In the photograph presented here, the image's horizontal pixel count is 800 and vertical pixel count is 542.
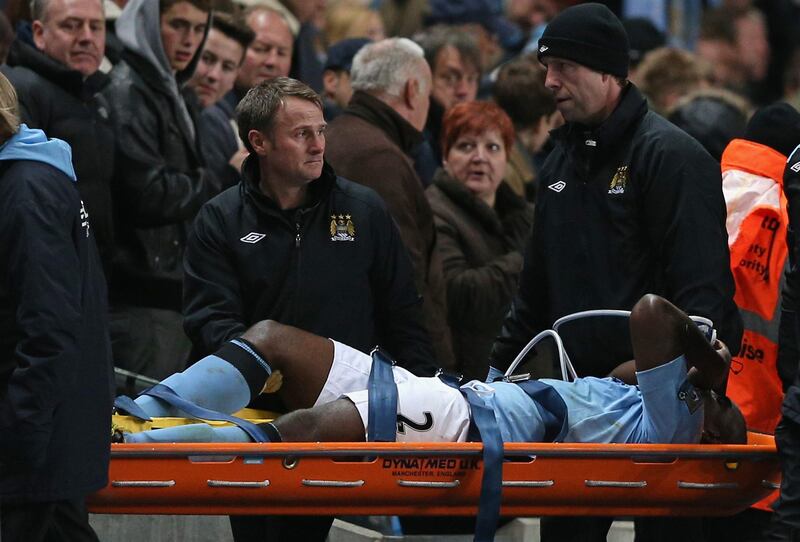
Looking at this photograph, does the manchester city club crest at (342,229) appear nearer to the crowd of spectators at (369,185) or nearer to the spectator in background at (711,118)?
the crowd of spectators at (369,185)

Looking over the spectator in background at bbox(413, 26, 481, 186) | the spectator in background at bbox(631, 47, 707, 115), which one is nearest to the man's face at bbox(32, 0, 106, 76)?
the spectator in background at bbox(413, 26, 481, 186)

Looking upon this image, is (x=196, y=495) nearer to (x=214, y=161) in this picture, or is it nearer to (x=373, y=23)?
(x=214, y=161)

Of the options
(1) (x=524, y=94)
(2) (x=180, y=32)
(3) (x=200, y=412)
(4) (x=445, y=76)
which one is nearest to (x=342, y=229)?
(3) (x=200, y=412)

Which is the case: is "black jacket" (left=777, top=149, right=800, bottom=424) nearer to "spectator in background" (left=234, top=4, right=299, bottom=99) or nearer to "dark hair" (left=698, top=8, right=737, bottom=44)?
"spectator in background" (left=234, top=4, right=299, bottom=99)

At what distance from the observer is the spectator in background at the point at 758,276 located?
6551mm

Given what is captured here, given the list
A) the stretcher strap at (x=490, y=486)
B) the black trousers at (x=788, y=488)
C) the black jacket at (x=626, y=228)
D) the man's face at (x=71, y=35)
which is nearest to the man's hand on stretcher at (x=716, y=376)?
the black jacket at (x=626, y=228)

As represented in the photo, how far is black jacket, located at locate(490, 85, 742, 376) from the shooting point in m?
5.79

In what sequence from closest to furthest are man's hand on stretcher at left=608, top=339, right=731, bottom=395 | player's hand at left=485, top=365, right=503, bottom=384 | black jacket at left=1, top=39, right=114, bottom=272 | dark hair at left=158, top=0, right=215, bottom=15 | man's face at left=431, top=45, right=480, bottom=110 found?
man's hand on stretcher at left=608, top=339, right=731, bottom=395 < player's hand at left=485, top=365, right=503, bottom=384 < black jacket at left=1, top=39, right=114, bottom=272 < dark hair at left=158, top=0, right=215, bottom=15 < man's face at left=431, top=45, right=480, bottom=110

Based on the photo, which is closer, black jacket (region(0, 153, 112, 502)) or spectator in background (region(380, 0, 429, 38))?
black jacket (region(0, 153, 112, 502))

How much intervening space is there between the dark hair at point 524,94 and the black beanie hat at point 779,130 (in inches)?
84.1

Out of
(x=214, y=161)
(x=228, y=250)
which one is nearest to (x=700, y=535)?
(x=228, y=250)

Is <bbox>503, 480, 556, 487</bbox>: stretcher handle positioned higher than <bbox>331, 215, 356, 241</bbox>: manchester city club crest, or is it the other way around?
<bbox>331, 215, 356, 241</bbox>: manchester city club crest

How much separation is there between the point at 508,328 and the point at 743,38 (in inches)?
325

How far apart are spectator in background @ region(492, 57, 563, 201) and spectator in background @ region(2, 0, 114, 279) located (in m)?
2.48
